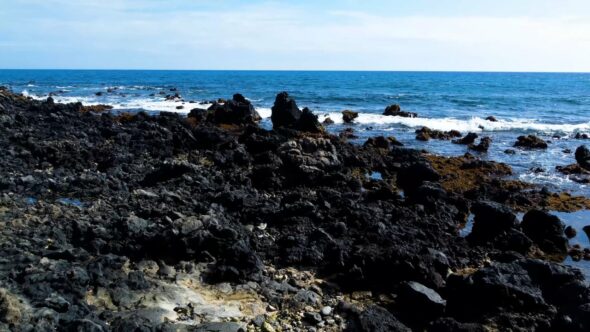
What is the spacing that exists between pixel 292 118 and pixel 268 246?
2053 centimetres

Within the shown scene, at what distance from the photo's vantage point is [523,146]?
3105 centimetres

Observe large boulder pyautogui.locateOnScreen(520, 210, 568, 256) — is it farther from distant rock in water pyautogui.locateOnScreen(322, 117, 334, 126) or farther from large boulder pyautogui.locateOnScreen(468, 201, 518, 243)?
distant rock in water pyautogui.locateOnScreen(322, 117, 334, 126)

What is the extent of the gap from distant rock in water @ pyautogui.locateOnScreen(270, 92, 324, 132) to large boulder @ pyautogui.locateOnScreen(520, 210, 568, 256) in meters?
17.5

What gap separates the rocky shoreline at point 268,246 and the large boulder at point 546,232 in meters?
0.04

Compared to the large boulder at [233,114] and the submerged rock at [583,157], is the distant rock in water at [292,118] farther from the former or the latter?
the submerged rock at [583,157]

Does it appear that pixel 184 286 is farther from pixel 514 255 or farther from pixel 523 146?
pixel 523 146

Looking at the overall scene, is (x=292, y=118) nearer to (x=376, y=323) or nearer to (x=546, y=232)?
(x=546, y=232)

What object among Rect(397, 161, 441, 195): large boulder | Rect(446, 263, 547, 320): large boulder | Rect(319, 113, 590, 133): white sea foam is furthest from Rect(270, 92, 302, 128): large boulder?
Rect(446, 263, 547, 320): large boulder

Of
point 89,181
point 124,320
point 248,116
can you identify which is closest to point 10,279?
point 124,320

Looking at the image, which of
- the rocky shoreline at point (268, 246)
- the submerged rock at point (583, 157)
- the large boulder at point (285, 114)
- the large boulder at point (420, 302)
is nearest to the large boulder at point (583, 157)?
the submerged rock at point (583, 157)

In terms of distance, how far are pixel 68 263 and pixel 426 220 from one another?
30.9ft

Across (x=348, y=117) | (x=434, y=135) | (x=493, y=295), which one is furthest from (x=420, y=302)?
(x=348, y=117)

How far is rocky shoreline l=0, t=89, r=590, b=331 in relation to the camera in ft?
28.9

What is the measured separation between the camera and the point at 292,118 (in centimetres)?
3219
